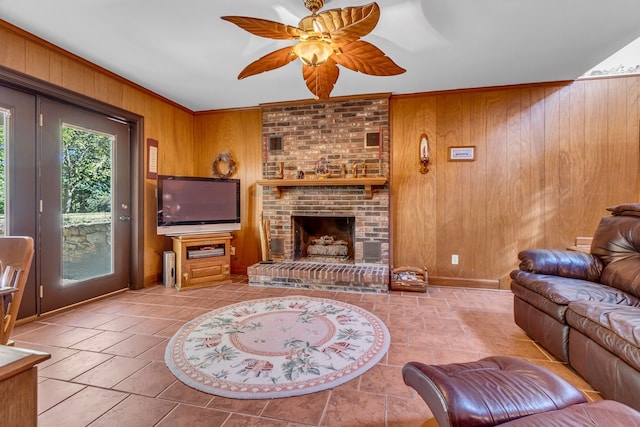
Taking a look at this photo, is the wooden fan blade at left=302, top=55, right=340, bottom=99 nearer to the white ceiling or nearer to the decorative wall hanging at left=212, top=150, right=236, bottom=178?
the white ceiling

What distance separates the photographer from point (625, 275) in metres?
1.93

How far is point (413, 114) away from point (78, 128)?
12.6 feet

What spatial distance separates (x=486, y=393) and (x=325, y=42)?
6.51ft

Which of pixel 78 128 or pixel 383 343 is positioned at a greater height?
pixel 78 128

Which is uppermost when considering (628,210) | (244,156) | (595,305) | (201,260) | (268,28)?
(268,28)

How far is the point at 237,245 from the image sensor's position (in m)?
4.36

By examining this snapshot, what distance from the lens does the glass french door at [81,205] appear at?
264cm

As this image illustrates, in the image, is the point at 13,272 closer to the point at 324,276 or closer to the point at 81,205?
the point at 81,205

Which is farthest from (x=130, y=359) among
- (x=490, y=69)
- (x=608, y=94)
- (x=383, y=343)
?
(x=608, y=94)

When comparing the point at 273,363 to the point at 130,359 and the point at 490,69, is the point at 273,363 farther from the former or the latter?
the point at 490,69

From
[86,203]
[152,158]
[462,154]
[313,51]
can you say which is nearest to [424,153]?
[462,154]

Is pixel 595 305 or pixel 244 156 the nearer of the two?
pixel 595 305

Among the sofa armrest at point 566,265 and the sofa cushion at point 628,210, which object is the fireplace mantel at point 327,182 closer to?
the sofa armrest at point 566,265

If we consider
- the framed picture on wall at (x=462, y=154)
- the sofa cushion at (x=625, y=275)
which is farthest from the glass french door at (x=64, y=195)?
the sofa cushion at (x=625, y=275)
